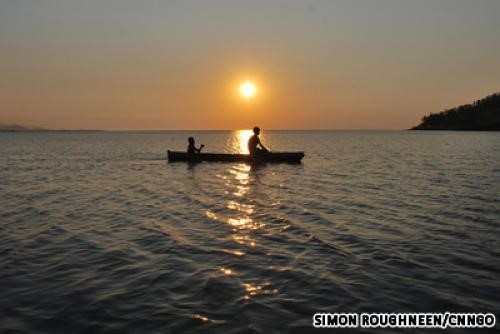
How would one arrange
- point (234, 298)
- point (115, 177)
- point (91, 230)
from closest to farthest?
point (234, 298), point (91, 230), point (115, 177)

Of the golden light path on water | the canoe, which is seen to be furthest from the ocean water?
the canoe

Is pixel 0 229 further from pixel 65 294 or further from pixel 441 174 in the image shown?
pixel 441 174

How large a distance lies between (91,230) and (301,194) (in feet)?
33.6

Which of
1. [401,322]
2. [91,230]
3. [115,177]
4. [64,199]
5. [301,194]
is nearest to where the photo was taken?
[401,322]

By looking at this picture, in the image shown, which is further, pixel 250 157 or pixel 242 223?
pixel 250 157

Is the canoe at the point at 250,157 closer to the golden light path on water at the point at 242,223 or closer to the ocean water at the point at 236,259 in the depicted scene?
the golden light path on water at the point at 242,223

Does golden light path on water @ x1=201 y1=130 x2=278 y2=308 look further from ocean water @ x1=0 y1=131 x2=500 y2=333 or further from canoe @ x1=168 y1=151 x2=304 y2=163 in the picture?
canoe @ x1=168 y1=151 x2=304 y2=163

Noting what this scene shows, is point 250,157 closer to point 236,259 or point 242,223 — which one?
point 242,223

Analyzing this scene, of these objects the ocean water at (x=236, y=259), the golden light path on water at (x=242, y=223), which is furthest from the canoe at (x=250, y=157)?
the ocean water at (x=236, y=259)

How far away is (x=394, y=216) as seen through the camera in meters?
13.9

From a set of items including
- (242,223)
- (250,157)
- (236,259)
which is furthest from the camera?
(250,157)

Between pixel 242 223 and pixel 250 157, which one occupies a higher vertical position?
pixel 250 157

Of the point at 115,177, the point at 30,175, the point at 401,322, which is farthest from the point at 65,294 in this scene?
the point at 30,175

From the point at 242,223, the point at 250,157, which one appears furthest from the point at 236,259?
the point at 250,157
